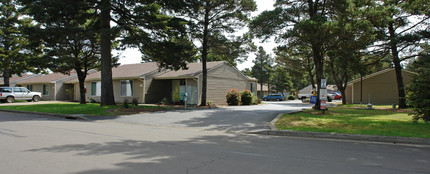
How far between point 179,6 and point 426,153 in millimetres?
16364

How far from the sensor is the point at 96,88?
31391 millimetres

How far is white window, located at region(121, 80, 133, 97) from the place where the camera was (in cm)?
2814

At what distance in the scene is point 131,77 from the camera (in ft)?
88.8

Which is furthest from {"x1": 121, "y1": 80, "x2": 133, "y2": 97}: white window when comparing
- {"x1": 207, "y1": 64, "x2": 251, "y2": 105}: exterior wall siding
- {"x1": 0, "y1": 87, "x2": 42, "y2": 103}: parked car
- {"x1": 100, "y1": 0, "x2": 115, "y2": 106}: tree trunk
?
{"x1": 0, "y1": 87, "x2": 42, "y2": 103}: parked car

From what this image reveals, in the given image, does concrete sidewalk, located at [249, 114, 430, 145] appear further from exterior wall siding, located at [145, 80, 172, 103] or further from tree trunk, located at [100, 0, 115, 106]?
exterior wall siding, located at [145, 80, 172, 103]

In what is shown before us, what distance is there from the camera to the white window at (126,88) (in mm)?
28139

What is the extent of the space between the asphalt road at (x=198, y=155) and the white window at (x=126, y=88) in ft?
64.0

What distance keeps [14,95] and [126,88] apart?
12.7m

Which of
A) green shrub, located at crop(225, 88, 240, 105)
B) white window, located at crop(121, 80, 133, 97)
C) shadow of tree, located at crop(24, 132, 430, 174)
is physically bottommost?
shadow of tree, located at crop(24, 132, 430, 174)

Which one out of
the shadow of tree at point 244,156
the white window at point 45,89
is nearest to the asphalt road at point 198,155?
the shadow of tree at point 244,156

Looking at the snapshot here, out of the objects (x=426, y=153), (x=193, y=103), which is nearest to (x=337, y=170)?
(x=426, y=153)

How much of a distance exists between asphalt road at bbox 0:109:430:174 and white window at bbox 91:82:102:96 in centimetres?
2322

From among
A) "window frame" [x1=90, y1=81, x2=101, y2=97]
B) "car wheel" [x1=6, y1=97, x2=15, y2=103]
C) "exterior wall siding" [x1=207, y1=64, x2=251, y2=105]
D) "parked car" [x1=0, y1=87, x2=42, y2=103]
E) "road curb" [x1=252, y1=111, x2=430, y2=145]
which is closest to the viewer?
"road curb" [x1=252, y1=111, x2=430, y2=145]

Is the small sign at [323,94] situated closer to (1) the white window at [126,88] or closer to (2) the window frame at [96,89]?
(1) the white window at [126,88]
